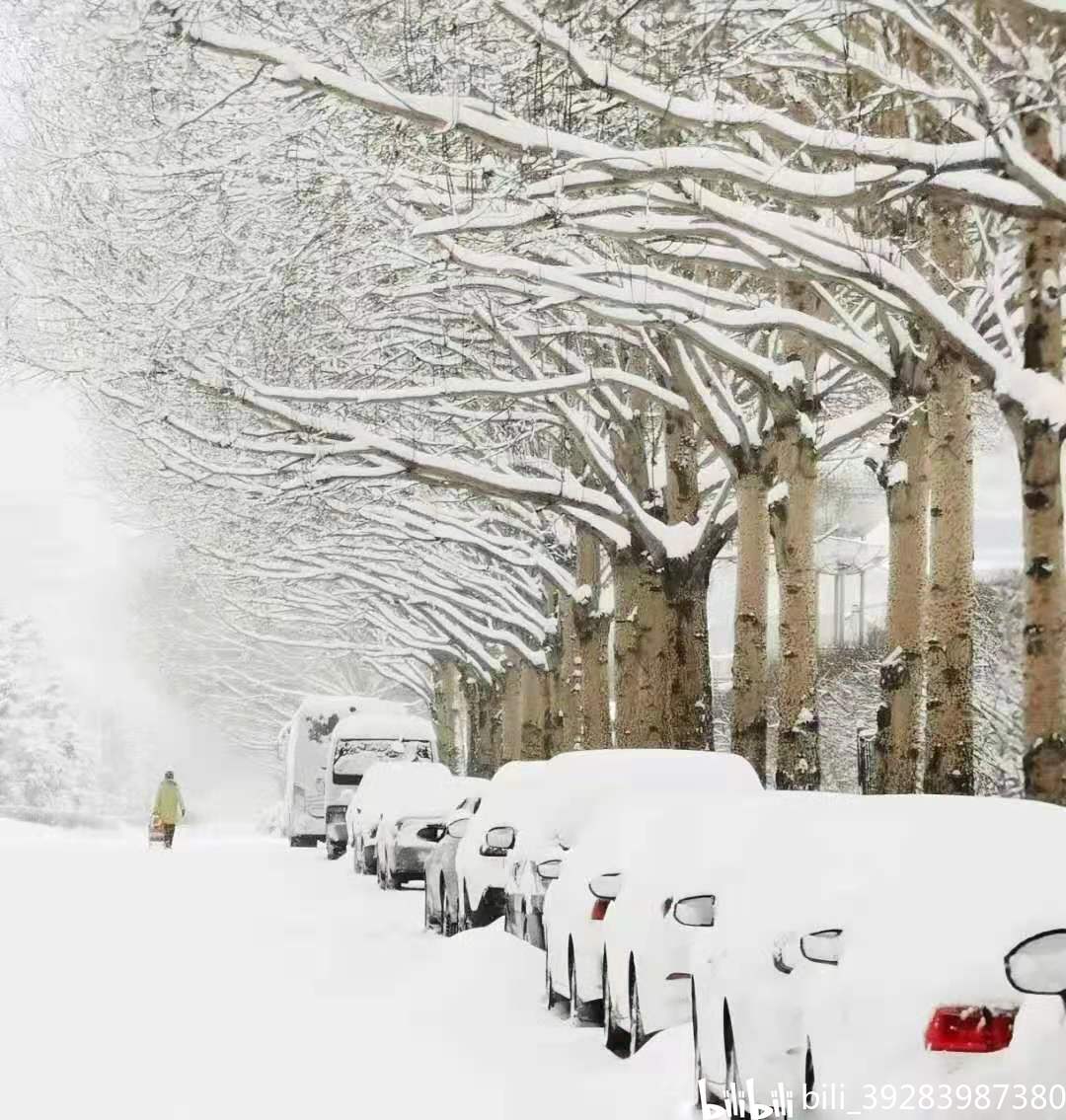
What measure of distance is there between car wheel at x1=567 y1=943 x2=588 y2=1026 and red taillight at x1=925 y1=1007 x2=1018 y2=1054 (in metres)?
6.03

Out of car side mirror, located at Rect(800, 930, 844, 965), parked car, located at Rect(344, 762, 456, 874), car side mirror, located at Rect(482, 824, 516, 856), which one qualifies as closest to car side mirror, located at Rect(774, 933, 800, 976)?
car side mirror, located at Rect(800, 930, 844, 965)

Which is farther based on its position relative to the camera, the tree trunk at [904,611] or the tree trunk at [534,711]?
the tree trunk at [534,711]

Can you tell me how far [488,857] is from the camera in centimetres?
1620

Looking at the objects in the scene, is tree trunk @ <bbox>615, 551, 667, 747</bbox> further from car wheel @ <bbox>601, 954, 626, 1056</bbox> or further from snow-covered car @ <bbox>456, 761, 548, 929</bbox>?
car wheel @ <bbox>601, 954, 626, 1056</bbox>

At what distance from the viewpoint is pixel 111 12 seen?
15.8m

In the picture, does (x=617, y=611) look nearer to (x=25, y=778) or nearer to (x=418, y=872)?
(x=418, y=872)

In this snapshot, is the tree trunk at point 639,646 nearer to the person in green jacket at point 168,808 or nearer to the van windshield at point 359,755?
the van windshield at point 359,755

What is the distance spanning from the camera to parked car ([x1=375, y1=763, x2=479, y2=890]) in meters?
26.1

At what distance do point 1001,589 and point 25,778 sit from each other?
79.6 meters

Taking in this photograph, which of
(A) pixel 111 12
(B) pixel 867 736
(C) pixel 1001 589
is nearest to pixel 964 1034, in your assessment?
(A) pixel 111 12

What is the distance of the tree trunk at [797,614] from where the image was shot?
20812 mm

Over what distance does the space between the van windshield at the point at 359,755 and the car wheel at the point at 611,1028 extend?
1105 inches

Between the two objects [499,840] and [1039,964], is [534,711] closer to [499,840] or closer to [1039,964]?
[499,840]

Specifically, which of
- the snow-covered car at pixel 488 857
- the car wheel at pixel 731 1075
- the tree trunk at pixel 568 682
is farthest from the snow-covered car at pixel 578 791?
the tree trunk at pixel 568 682
